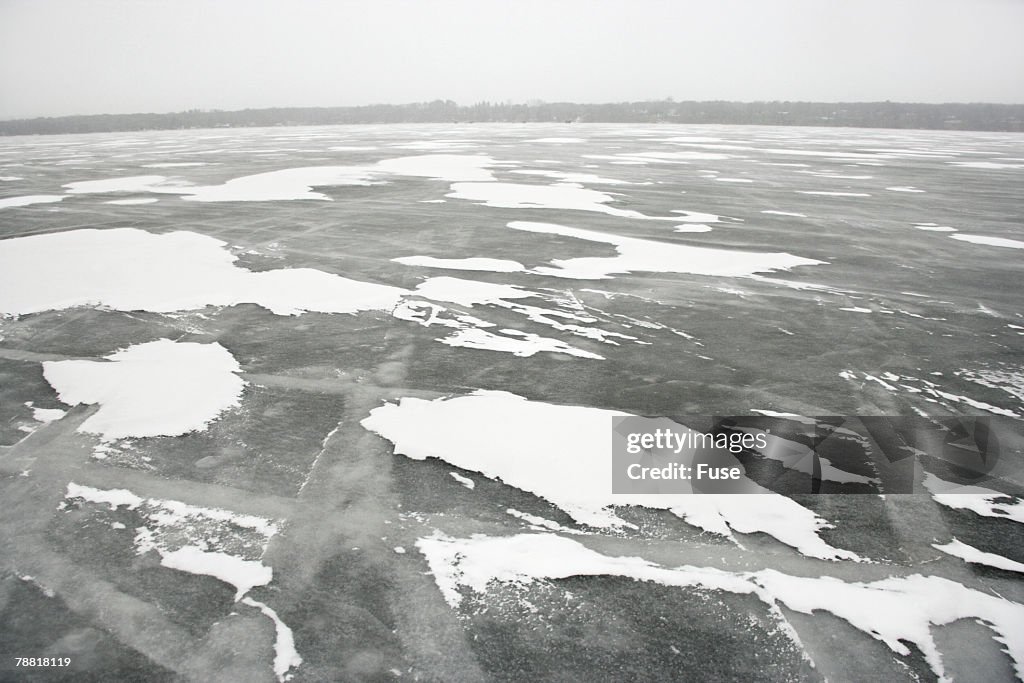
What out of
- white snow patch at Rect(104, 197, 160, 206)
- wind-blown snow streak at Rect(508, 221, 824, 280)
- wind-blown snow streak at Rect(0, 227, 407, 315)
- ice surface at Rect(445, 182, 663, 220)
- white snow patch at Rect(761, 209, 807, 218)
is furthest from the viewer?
white snow patch at Rect(104, 197, 160, 206)

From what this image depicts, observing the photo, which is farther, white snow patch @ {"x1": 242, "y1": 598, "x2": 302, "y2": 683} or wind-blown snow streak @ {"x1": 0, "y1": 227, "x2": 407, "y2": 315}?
wind-blown snow streak @ {"x1": 0, "y1": 227, "x2": 407, "y2": 315}

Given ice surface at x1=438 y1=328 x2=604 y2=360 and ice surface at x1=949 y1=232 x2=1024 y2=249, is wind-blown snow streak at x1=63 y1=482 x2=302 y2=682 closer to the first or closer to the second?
ice surface at x1=438 y1=328 x2=604 y2=360

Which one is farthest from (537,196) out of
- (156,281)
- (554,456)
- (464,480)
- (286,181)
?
(464,480)

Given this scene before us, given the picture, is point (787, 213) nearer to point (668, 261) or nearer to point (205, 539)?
point (668, 261)

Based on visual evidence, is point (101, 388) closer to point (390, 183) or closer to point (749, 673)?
point (749, 673)

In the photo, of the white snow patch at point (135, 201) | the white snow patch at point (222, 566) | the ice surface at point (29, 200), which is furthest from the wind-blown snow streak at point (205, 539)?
the ice surface at point (29, 200)

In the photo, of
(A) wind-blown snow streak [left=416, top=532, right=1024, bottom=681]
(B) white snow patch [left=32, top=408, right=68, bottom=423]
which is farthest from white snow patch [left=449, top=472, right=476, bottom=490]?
(B) white snow patch [left=32, top=408, right=68, bottom=423]

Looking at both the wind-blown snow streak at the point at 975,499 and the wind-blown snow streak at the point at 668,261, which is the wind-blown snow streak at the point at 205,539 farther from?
the wind-blown snow streak at the point at 668,261
